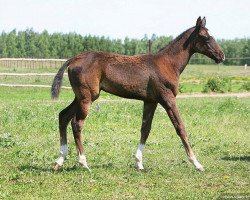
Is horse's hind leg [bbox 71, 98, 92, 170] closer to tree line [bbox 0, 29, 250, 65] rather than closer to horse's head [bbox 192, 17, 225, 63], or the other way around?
horse's head [bbox 192, 17, 225, 63]

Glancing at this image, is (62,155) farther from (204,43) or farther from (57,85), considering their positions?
(204,43)

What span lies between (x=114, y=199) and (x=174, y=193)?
88cm

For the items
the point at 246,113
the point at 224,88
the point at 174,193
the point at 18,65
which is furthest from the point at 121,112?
the point at 18,65

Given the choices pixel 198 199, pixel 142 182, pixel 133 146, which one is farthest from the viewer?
pixel 133 146

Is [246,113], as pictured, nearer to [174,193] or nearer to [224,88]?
[174,193]

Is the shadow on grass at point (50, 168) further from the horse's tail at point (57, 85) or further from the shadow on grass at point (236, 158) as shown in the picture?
the shadow on grass at point (236, 158)

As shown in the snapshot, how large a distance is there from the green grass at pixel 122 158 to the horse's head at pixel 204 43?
77.5 inches

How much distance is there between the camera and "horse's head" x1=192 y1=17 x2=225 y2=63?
30.8 feet

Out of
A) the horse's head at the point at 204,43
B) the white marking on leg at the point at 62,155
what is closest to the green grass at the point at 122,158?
the white marking on leg at the point at 62,155

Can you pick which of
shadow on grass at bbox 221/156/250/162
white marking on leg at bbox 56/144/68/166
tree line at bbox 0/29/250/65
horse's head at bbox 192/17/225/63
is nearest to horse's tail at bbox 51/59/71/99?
white marking on leg at bbox 56/144/68/166

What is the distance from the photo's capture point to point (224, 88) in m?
31.5

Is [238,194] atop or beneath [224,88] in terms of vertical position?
atop

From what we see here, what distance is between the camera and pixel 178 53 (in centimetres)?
939

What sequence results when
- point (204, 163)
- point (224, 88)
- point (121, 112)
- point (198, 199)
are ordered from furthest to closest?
point (224, 88) → point (121, 112) → point (204, 163) → point (198, 199)
